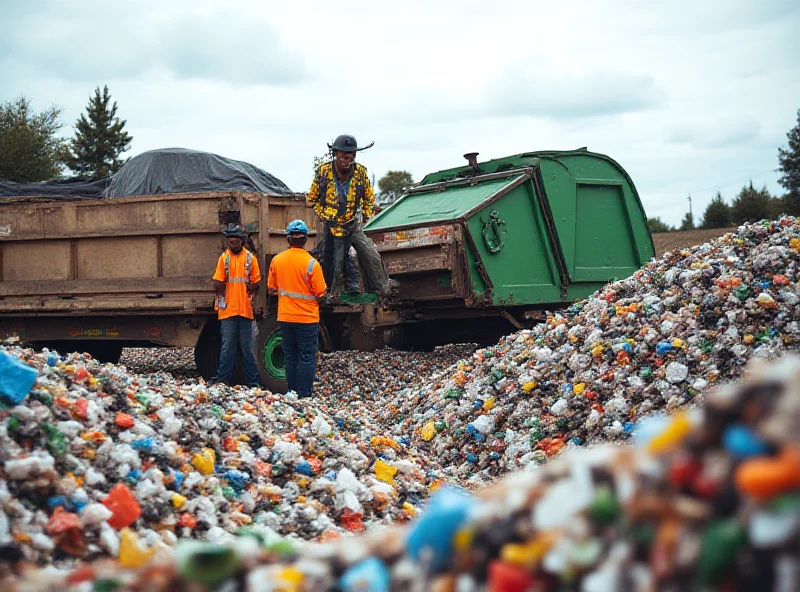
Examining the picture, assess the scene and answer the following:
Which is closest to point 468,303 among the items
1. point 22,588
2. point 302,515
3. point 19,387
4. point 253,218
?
point 253,218

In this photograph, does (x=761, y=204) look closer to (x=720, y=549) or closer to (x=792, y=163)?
(x=792, y=163)

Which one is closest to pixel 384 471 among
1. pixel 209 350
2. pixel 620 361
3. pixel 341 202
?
pixel 620 361

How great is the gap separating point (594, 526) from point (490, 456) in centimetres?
417

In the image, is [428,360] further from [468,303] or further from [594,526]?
[594,526]

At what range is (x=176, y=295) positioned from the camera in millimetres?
7727

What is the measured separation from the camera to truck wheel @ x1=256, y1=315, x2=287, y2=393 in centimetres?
775

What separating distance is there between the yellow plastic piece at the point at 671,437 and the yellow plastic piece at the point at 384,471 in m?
3.32

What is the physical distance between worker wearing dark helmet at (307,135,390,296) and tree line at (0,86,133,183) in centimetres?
2268

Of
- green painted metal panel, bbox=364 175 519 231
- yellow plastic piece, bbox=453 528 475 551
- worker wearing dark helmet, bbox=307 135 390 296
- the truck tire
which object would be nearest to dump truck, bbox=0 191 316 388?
the truck tire

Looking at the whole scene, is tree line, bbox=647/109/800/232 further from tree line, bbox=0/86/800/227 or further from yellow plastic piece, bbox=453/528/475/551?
yellow plastic piece, bbox=453/528/475/551

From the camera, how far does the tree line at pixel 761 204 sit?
3550cm

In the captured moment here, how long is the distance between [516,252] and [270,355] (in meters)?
2.70

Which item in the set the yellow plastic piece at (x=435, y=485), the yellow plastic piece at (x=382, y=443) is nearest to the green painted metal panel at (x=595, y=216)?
the yellow plastic piece at (x=382, y=443)

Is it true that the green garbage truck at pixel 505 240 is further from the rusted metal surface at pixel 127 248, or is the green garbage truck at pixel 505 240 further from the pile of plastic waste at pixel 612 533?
the pile of plastic waste at pixel 612 533
